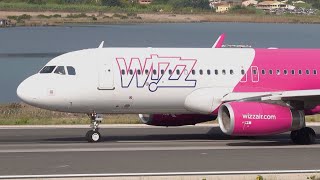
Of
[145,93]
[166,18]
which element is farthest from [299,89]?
[166,18]

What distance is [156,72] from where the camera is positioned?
3145 cm

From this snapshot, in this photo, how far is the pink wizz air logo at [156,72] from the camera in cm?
3122

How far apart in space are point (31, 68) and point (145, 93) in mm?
57674

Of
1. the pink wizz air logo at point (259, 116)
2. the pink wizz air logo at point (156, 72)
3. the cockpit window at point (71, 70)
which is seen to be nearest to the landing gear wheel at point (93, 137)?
the pink wizz air logo at point (156, 72)

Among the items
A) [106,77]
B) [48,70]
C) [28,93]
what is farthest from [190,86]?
[28,93]

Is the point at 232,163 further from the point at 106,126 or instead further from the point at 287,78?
the point at 106,126

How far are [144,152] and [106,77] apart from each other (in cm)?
361

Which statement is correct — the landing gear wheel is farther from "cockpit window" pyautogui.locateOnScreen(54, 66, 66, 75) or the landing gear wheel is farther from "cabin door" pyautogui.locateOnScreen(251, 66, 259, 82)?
"cabin door" pyautogui.locateOnScreen(251, 66, 259, 82)

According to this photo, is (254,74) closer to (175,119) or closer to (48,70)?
(175,119)

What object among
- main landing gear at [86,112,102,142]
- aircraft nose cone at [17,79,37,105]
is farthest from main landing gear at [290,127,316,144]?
aircraft nose cone at [17,79,37,105]

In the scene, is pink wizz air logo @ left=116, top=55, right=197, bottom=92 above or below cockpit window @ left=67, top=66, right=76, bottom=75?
below

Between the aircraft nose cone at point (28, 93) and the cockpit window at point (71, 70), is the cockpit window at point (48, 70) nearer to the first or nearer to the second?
the cockpit window at point (71, 70)

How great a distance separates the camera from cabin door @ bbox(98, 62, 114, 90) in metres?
30.9

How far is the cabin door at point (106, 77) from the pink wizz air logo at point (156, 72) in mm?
334
